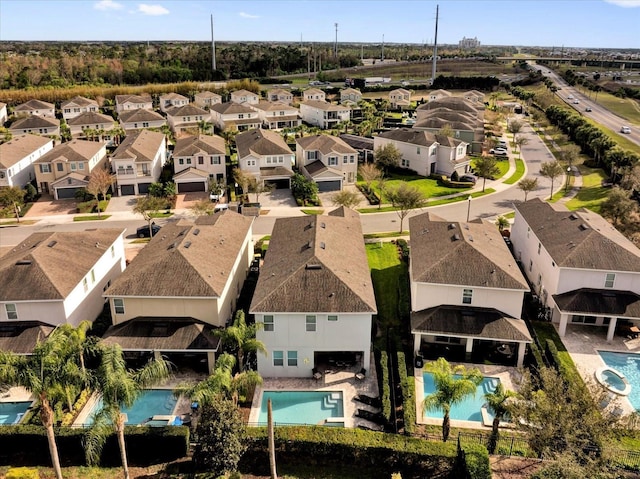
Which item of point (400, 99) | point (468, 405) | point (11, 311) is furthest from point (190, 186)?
point (400, 99)

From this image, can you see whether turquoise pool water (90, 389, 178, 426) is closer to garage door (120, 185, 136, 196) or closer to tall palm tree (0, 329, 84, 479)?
tall palm tree (0, 329, 84, 479)

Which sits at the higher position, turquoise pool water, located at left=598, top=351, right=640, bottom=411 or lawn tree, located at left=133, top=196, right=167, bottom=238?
lawn tree, located at left=133, top=196, right=167, bottom=238

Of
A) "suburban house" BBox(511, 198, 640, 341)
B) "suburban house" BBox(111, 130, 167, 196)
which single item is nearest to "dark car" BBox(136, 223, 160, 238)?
"suburban house" BBox(111, 130, 167, 196)

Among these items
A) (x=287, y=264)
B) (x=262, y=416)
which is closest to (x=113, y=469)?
(x=262, y=416)

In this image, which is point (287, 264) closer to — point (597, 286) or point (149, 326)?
point (149, 326)

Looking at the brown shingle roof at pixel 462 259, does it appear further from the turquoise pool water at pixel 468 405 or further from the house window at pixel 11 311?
the house window at pixel 11 311

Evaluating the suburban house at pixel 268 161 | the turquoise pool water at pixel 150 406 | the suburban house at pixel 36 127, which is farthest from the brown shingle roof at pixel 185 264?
the suburban house at pixel 36 127
